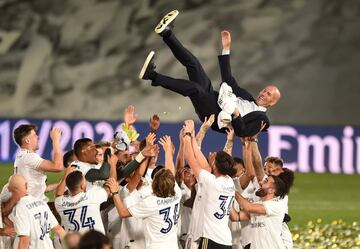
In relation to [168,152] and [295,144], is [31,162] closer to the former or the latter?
[168,152]

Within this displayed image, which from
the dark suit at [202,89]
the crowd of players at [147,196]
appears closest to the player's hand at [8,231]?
the crowd of players at [147,196]

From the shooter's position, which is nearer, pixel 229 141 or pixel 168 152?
pixel 168 152

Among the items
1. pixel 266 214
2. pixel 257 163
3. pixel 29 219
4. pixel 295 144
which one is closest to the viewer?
pixel 29 219

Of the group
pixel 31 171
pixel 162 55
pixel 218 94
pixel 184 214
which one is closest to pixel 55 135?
pixel 31 171

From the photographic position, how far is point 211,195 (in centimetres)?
1066

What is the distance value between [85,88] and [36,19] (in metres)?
2.16

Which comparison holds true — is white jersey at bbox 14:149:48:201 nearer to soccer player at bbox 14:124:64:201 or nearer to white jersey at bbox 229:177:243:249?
soccer player at bbox 14:124:64:201

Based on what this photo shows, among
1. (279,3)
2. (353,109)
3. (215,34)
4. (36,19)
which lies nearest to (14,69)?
(36,19)

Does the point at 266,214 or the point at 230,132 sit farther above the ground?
the point at 230,132

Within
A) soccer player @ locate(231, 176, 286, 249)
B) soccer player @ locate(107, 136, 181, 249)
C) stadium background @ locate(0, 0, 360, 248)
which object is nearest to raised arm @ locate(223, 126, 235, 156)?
soccer player @ locate(231, 176, 286, 249)

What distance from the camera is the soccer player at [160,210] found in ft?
33.2

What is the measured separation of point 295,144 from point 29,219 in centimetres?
1338

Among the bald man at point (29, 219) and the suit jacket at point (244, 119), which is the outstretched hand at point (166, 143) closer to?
the suit jacket at point (244, 119)

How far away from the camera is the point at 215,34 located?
25.2m
